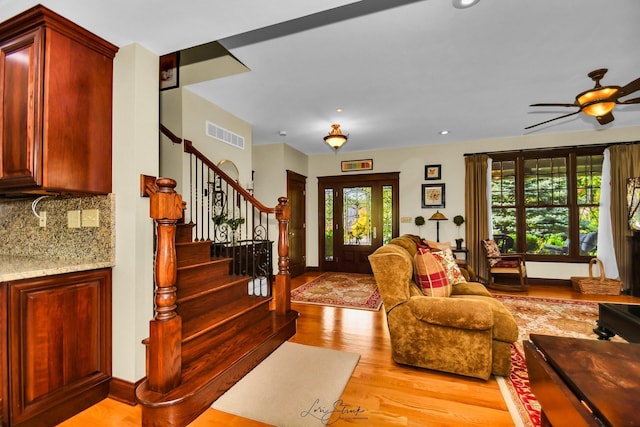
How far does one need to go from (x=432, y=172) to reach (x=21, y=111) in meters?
5.99

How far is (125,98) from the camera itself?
1.96m

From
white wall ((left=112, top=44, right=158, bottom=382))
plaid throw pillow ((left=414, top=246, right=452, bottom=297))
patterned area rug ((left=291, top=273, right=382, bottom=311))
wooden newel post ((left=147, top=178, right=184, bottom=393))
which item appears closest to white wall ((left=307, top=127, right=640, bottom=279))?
patterned area rug ((left=291, top=273, right=382, bottom=311))

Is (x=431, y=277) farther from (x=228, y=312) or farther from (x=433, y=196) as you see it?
(x=433, y=196)

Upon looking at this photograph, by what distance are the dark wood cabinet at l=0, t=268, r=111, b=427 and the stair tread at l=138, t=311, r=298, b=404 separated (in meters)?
0.50

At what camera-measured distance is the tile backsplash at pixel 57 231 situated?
6.51 feet

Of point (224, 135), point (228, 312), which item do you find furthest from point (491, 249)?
point (224, 135)

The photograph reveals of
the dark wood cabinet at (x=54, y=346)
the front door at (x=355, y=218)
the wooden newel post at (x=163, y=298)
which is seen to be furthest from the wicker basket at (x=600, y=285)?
the dark wood cabinet at (x=54, y=346)

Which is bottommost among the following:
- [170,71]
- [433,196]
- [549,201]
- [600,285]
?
[600,285]

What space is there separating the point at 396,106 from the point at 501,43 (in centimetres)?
157

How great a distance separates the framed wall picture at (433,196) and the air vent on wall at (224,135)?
383 cm

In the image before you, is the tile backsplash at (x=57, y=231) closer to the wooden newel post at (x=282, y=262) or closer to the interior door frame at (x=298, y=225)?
the wooden newel post at (x=282, y=262)

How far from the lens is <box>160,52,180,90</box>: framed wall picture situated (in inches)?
111

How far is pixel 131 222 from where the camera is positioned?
6.31 feet

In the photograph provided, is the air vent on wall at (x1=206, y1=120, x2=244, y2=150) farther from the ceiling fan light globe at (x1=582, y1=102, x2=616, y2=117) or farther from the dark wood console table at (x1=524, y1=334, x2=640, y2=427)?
the ceiling fan light globe at (x1=582, y1=102, x2=616, y2=117)
